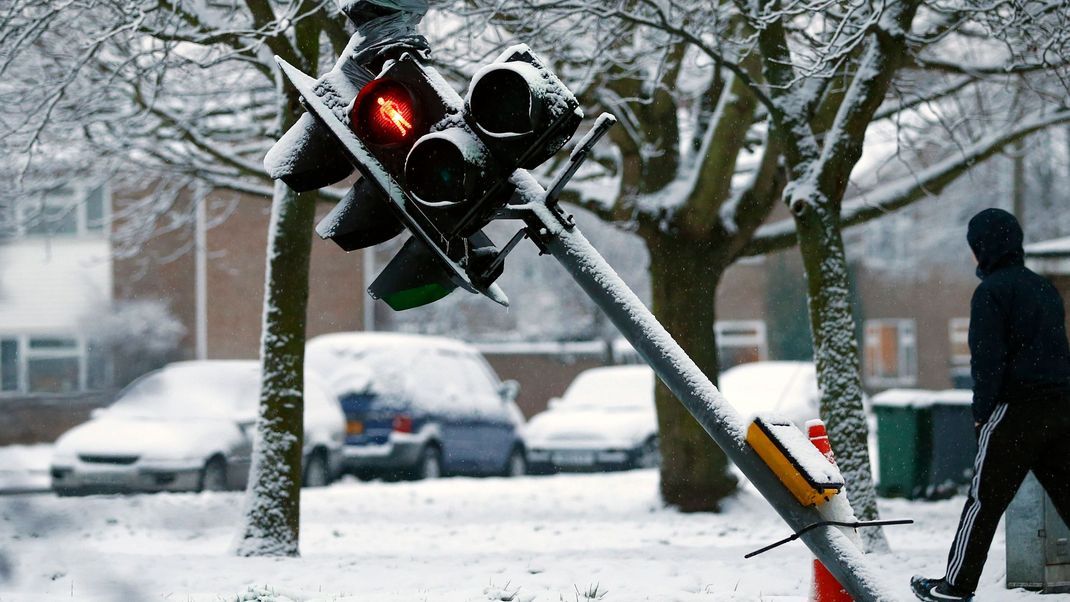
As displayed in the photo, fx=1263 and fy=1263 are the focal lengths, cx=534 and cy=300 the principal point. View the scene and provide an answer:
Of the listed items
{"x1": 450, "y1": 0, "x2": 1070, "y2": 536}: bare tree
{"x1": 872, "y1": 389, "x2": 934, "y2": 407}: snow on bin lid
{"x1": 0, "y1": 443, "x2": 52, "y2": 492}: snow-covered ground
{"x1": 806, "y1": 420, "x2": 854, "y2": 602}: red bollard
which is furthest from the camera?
{"x1": 0, "y1": 443, "x2": 52, "y2": 492}: snow-covered ground

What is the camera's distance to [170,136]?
12.4 metres

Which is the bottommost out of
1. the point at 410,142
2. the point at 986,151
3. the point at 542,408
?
the point at 542,408

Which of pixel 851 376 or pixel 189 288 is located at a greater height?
pixel 189 288

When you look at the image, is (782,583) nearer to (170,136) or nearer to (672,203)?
(672,203)

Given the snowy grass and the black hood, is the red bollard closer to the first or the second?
the snowy grass

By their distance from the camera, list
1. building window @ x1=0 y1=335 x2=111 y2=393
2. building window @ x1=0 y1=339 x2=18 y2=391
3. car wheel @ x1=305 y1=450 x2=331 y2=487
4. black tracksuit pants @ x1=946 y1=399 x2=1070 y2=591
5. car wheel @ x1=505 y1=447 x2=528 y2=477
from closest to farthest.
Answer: black tracksuit pants @ x1=946 y1=399 x2=1070 y2=591 < car wheel @ x1=305 y1=450 x2=331 y2=487 < car wheel @ x1=505 y1=447 x2=528 y2=477 < building window @ x1=0 y1=335 x2=111 y2=393 < building window @ x1=0 y1=339 x2=18 y2=391

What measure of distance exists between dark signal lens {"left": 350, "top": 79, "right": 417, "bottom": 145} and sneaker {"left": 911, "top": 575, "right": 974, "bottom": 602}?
3.41 meters

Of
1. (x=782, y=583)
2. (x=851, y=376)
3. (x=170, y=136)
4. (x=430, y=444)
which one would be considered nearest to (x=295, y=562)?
(x=782, y=583)

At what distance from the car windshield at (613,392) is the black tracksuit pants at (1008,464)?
41.5 ft

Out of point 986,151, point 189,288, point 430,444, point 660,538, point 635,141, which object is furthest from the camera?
point 189,288

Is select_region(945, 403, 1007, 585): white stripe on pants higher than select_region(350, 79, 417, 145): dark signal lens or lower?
lower

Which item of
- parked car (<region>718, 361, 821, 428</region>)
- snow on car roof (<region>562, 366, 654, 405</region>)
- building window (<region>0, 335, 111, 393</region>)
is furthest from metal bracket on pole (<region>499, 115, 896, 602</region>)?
building window (<region>0, 335, 111, 393</region>)

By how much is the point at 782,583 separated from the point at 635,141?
5.55 metres

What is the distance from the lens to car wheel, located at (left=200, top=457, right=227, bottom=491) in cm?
1324
